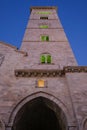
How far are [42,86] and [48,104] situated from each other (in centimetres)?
115

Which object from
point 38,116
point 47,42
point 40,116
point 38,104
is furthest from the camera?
point 47,42

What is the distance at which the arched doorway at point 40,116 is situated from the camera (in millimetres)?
13510

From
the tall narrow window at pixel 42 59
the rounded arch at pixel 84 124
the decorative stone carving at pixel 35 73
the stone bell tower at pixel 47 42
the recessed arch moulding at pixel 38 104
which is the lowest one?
the rounded arch at pixel 84 124

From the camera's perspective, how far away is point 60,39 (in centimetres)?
1945

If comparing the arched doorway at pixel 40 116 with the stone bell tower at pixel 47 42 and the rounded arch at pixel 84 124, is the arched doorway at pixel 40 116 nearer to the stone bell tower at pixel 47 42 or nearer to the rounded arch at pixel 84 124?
the rounded arch at pixel 84 124

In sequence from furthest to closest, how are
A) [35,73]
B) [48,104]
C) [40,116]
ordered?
1. [40,116]
2. [35,73]
3. [48,104]

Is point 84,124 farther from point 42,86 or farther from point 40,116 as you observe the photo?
point 40,116

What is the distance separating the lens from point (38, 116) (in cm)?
1634

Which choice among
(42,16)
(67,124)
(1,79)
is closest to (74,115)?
(67,124)

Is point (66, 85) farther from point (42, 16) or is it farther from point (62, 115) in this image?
point (42, 16)

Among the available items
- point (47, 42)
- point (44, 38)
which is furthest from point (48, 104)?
point (44, 38)

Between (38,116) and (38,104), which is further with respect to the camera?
(38,116)

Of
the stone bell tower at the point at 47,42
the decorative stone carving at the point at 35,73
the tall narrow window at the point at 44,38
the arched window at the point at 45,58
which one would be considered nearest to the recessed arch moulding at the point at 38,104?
the decorative stone carving at the point at 35,73

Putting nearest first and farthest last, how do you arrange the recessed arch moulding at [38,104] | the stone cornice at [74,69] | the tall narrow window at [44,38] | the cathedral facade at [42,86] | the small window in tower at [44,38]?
1. the recessed arch moulding at [38,104]
2. the cathedral facade at [42,86]
3. the stone cornice at [74,69]
4. the small window in tower at [44,38]
5. the tall narrow window at [44,38]
